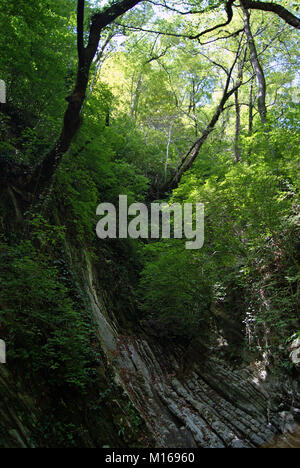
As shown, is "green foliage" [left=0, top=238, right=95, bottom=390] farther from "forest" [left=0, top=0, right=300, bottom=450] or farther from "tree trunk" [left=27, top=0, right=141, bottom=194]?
"tree trunk" [left=27, top=0, right=141, bottom=194]

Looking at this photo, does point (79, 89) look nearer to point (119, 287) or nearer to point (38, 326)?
point (38, 326)

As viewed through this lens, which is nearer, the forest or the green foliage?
the green foliage

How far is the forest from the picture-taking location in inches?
174

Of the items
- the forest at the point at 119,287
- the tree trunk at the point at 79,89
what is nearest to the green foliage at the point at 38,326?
the forest at the point at 119,287

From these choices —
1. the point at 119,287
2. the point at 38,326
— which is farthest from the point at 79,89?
the point at 119,287

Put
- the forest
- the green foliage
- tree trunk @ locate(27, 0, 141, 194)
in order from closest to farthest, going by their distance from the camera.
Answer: the green foliage
the forest
tree trunk @ locate(27, 0, 141, 194)

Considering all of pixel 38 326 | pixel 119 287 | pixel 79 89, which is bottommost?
pixel 119 287

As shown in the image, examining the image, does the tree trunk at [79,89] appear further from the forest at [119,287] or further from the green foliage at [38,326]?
the green foliage at [38,326]

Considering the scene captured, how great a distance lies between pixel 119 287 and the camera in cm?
1037

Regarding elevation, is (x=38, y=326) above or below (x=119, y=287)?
above

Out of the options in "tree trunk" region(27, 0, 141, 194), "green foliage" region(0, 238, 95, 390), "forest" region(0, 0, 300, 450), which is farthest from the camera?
"tree trunk" region(27, 0, 141, 194)

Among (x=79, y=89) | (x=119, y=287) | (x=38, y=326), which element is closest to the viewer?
(x=38, y=326)

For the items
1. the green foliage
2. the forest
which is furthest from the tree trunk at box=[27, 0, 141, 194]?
the green foliage
